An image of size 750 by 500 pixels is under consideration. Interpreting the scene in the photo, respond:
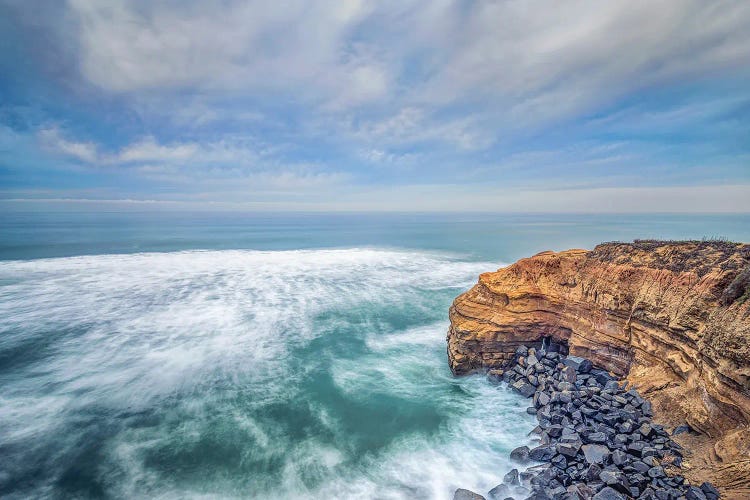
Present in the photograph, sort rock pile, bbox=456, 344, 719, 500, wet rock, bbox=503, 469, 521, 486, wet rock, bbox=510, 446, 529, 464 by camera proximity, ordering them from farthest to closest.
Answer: wet rock, bbox=510, 446, 529, 464 < wet rock, bbox=503, 469, 521, 486 < rock pile, bbox=456, 344, 719, 500

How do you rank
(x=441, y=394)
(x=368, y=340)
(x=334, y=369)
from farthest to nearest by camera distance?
(x=368, y=340) < (x=334, y=369) < (x=441, y=394)

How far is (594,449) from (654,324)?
4602mm

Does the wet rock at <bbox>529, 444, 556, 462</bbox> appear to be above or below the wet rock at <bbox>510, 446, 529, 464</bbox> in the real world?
above

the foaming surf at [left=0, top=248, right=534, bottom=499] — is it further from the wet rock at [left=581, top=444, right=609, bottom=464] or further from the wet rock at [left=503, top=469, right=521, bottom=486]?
the wet rock at [left=581, top=444, right=609, bottom=464]

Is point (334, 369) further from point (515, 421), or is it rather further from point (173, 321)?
point (173, 321)

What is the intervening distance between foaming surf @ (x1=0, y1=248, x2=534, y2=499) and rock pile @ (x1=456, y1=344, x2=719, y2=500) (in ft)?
3.04

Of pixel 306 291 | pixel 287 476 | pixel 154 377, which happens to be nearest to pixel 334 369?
pixel 287 476

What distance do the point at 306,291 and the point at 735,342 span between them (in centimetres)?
2504

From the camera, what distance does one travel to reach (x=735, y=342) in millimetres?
7258

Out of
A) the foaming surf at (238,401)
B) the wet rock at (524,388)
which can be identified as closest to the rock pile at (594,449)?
the wet rock at (524,388)

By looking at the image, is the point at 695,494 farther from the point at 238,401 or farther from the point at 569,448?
the point at 238,401

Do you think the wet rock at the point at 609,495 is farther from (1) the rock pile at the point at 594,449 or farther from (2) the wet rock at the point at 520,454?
(2) the wet rock at the point at 520,454

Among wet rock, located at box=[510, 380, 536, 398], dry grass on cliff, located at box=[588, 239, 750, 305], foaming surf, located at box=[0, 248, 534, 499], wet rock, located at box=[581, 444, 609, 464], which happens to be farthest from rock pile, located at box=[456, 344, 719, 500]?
dry grass on cliff, located at box=[588, 239, 750, 305]

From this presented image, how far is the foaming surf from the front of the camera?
8.84 meters
